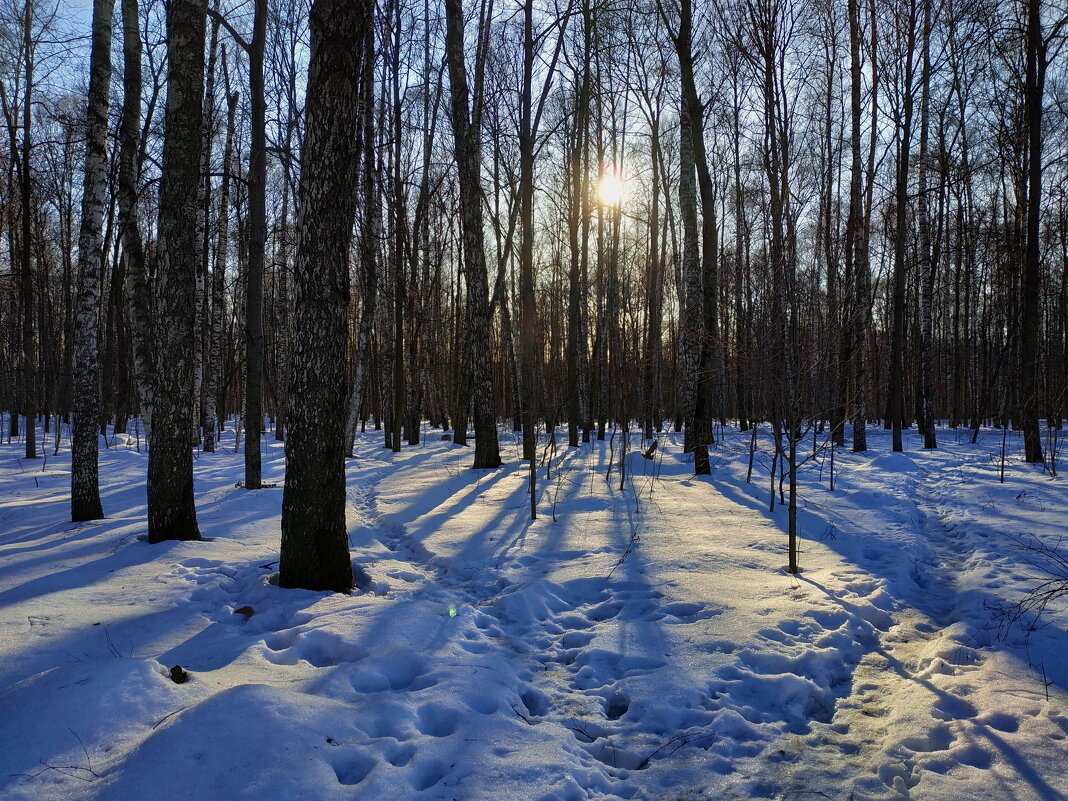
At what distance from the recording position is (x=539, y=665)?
11.3 feet

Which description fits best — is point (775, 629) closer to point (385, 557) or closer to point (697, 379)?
point (385, 557)

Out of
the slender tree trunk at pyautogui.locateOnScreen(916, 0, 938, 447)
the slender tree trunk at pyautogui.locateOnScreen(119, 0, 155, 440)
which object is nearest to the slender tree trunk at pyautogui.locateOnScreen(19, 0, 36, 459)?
the slender tree trunk at pyautogui.locateOnScreen(119, 0, 155, 440)

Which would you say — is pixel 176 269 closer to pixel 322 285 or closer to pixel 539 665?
pixel 322 285

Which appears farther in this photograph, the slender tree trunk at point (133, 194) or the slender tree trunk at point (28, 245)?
the slender tree trunk at point (28, 245)

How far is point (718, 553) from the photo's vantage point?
5.42 metres

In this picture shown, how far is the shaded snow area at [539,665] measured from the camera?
2252mm

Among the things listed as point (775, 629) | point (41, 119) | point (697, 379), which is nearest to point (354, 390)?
point (697, 379)

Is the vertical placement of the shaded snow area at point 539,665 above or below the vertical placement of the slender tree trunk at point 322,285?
below

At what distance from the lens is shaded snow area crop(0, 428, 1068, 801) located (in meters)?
2.25

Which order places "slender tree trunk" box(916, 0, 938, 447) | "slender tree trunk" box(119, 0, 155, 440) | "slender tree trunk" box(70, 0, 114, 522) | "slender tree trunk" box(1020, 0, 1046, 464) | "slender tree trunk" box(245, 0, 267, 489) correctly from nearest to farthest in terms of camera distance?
"slender tree trunk" box(70, 0, 114, 522) → "slender tree trunk" box(119, 0, 155, 440) → "slender tree trunk" box(245, 0, 267, 489) → "slender tree trunk" box(1020, 0, 1046, 464) → "slender tree trunk" box(916, 0, 938, 447)

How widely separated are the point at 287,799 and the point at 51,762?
35.9 inches

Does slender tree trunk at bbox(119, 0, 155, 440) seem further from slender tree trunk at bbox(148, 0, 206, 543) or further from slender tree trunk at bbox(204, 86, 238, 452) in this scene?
slender tree trunk at bbox(204, 86, 238, 452)

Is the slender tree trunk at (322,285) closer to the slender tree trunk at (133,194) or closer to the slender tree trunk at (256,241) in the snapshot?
the slender tree trunk at (133,194)

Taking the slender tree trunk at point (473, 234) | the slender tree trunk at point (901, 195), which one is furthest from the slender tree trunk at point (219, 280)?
the slender tree trunk at point (901, 195)
